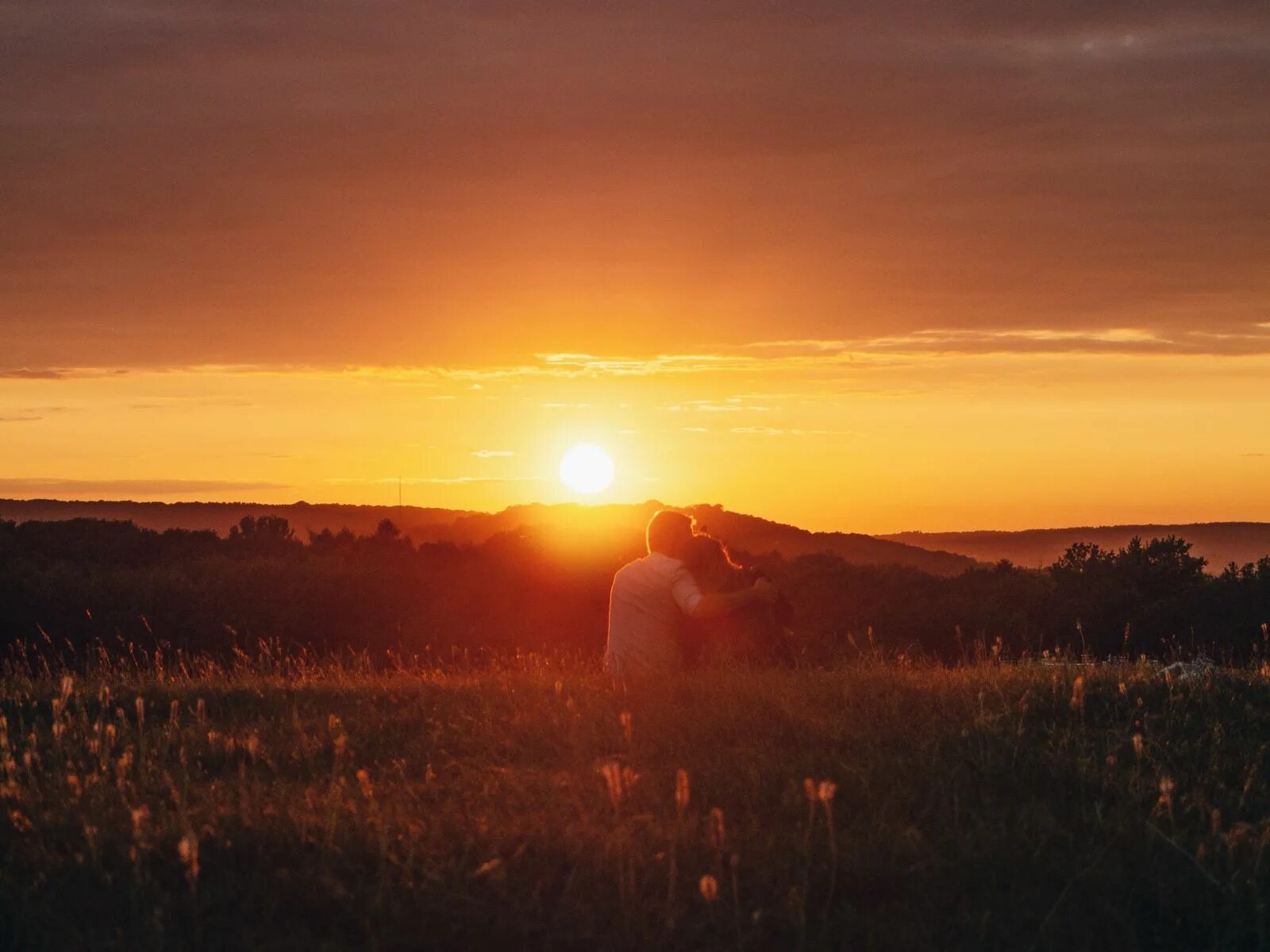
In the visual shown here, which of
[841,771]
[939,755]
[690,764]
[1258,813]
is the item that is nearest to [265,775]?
[690,764]

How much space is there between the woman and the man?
11 cm

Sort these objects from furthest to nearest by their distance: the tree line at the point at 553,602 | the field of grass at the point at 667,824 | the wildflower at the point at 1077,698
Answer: the tree line at the point at 553,602 → the wildflower at the point at 1077,698 → the field of grass at the point at 667,824

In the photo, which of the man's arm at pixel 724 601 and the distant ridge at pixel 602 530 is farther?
the distant ridge at pixel 602 530

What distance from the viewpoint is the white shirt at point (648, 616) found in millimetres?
10766

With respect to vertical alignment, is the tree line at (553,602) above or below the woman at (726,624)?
below

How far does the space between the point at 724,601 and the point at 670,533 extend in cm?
95

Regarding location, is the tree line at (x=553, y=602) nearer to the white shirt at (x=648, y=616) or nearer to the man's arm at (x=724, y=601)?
the white shirt at (x=648, y=616)

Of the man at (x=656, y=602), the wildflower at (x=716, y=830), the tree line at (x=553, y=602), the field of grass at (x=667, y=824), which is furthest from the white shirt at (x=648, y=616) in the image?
the tree line at (x=553, y=602)

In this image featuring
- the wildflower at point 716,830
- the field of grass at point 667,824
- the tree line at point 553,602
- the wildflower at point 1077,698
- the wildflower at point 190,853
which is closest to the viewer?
the wildflower at point 190,853

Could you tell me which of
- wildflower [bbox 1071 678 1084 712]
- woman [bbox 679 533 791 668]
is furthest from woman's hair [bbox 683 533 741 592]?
wildflower [bbox 1071 678 1084 712]

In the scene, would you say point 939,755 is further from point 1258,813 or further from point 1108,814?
point 1258,813

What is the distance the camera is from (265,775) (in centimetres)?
711

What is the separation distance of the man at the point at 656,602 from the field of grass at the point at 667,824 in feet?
5.52

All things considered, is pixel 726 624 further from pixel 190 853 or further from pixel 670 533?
pixel 190 853
